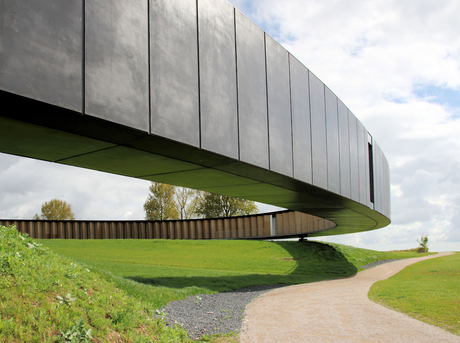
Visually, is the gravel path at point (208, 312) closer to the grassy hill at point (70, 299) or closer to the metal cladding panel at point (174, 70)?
the grassy hill at point (70, 299)

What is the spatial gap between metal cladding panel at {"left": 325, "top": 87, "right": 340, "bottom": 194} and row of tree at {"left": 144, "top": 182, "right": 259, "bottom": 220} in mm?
40024

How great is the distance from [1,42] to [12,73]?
1.79 feet

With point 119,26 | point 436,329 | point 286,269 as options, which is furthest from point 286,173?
point 286,269

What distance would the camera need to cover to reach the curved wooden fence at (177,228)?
4303cm

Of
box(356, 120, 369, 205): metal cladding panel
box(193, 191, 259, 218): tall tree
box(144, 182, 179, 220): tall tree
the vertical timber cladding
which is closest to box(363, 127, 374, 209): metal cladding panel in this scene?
box(356, 120, 369, 205): metal cladding panel

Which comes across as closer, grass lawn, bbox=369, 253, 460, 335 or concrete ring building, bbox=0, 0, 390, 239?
concrete ring building, bbox=0, 0, 390, 239

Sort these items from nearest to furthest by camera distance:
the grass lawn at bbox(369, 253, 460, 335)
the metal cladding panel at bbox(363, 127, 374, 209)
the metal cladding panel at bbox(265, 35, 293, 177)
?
the grass lawn at bbox(369, 253, 460, 335), the metal cladding panel at bbox(265, 35, 293, 177), the metal cladding panel at bbox(363, 127, 374, 209)

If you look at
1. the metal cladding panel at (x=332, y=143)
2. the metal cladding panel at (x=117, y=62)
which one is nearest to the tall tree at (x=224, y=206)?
the metal cladding panel at (x=332, y=143)

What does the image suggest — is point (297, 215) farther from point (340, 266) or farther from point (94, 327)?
point (94, 327)

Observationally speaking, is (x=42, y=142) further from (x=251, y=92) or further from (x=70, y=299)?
(x=251, y=92)

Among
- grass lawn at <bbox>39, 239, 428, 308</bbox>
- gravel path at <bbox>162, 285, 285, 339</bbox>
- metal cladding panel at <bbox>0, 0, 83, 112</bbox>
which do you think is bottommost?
grass lawn at <bbox>39, 239, 428, 308</bbox>

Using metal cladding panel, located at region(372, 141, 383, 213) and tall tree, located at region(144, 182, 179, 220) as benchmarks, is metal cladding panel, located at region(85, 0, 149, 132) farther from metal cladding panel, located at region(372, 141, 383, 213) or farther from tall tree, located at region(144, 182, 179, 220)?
tall tree, located at region(144, 182, 179, 220)

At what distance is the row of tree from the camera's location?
59.8 metres

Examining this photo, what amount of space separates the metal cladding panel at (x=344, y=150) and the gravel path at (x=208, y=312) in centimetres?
767
